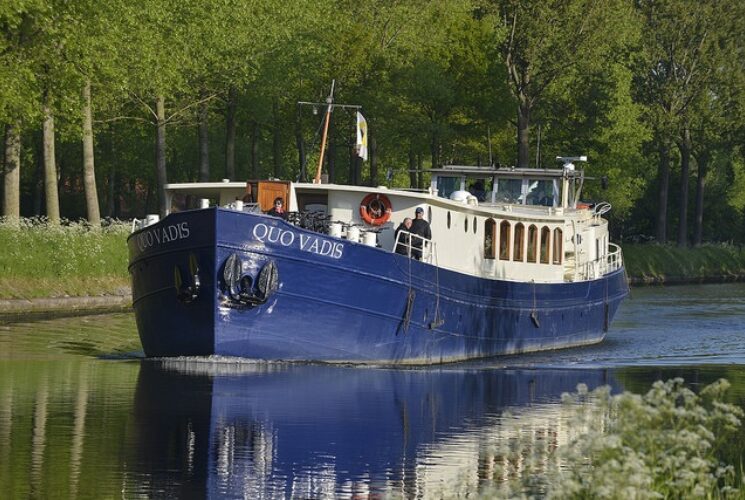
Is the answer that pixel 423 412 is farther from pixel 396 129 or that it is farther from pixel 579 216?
pixel 396 129

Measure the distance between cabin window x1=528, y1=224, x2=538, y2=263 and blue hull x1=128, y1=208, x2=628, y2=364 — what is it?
14.8 feet

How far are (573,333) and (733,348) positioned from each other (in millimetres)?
4020

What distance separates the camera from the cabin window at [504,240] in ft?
119

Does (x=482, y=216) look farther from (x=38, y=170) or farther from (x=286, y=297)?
(x=38, y=170)

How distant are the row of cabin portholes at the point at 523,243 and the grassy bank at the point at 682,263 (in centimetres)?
3827

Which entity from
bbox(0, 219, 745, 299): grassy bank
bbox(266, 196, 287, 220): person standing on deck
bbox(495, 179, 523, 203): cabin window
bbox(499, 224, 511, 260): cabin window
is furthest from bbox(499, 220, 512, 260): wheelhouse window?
bbox(0, 219, 745, 299): grassy bank

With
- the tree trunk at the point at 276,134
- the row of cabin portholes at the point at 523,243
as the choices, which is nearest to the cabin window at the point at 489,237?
the row of cabin portholes at the point at 523,243

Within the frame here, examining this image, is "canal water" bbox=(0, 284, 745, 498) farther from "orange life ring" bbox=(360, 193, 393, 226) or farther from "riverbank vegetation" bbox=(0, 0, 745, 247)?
"riverbank vegetation" bbox=(0, 0, 745, 247)

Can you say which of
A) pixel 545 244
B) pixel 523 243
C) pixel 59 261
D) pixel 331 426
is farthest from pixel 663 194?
pixel 331 426

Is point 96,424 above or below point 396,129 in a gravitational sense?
below

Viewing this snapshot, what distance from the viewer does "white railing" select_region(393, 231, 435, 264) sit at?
31344 millimetres

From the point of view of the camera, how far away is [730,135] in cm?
9281

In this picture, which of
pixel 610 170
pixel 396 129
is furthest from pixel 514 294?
pixel 610 170

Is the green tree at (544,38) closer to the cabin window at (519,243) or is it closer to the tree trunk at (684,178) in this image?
the tree trunk at (684,178)
